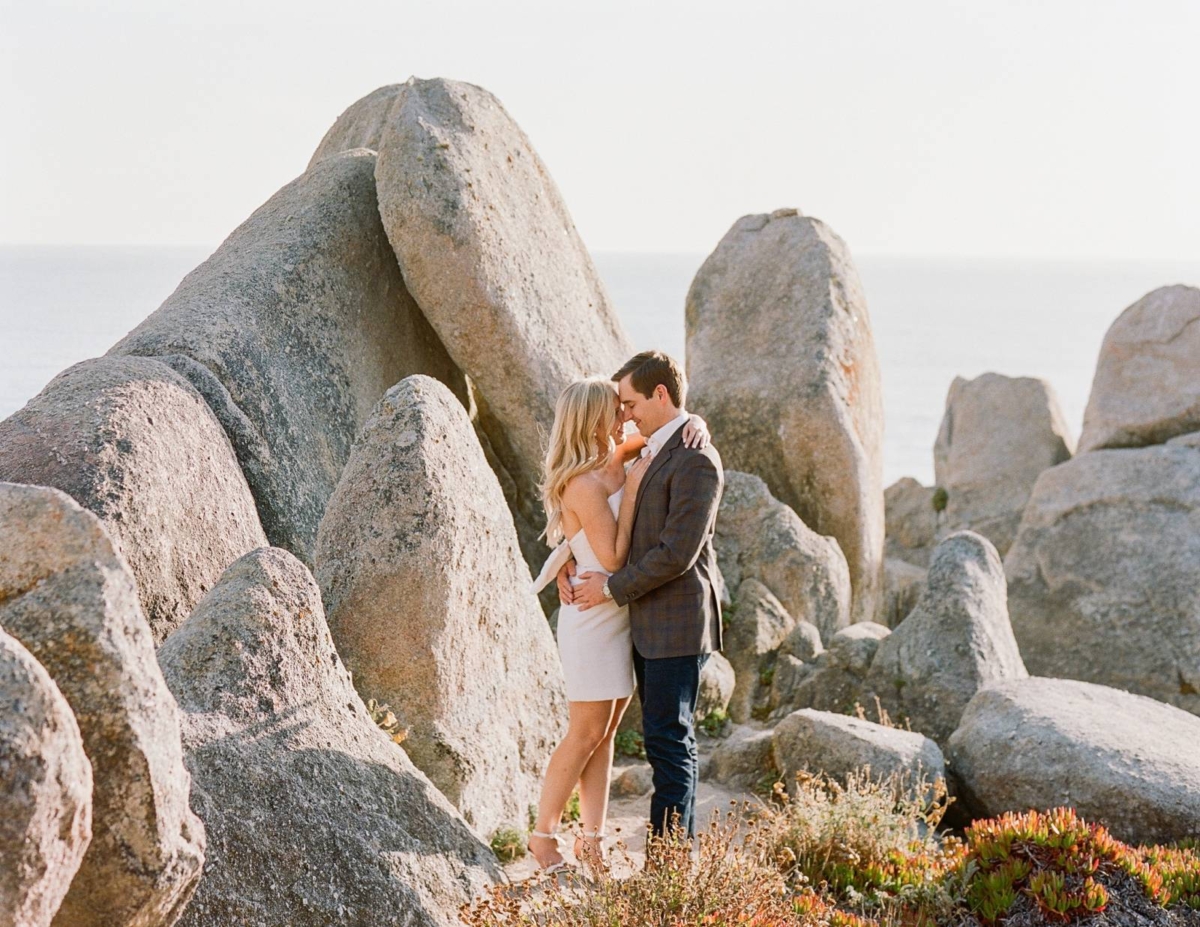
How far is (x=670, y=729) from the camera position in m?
6.12

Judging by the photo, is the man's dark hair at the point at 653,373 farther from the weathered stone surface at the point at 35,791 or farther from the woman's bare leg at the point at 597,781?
the weathered stone surface at the point at 35,791

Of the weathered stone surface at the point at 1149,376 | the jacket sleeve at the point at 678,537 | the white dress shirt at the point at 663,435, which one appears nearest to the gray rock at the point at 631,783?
the jacket sleeve at the point at 678,537

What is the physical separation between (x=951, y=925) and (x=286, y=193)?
7.00 metres

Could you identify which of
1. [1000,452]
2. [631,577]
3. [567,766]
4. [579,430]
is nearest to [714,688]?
[567,766]

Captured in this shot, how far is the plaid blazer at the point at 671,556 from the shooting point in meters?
6.01

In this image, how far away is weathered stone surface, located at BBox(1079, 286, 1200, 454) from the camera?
15.6 metres

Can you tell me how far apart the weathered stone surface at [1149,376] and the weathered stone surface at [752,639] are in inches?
262

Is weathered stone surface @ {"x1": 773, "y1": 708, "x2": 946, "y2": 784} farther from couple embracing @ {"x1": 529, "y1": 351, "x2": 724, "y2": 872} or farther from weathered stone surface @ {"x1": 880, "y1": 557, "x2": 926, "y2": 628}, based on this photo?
weathered stone surface @ {"x1": 880, "y1": 557, "x2": 926, "y2": 628}

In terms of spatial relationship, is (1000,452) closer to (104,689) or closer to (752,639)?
(752,639)

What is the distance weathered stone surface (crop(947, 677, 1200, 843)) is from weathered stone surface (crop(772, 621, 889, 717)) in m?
→ 1.46

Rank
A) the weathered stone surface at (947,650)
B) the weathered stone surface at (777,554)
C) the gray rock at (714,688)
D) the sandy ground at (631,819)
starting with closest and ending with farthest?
the sandy ground at (631,819) → the weathered stone surface at (947,650) → the gray rock at (714,688) → the weathered stone surface at (777,554)

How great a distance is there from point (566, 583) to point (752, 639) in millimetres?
4719

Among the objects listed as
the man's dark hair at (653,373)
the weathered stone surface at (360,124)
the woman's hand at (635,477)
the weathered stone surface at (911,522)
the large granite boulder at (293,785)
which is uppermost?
the weathered stone surface at (360,124)


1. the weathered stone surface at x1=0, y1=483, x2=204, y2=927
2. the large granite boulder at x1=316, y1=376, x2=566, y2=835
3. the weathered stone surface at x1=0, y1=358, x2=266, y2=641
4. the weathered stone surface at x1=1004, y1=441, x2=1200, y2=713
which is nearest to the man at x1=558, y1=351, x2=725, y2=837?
the large granite boulder at x1=316, y1=376, x2=566, y2=835
